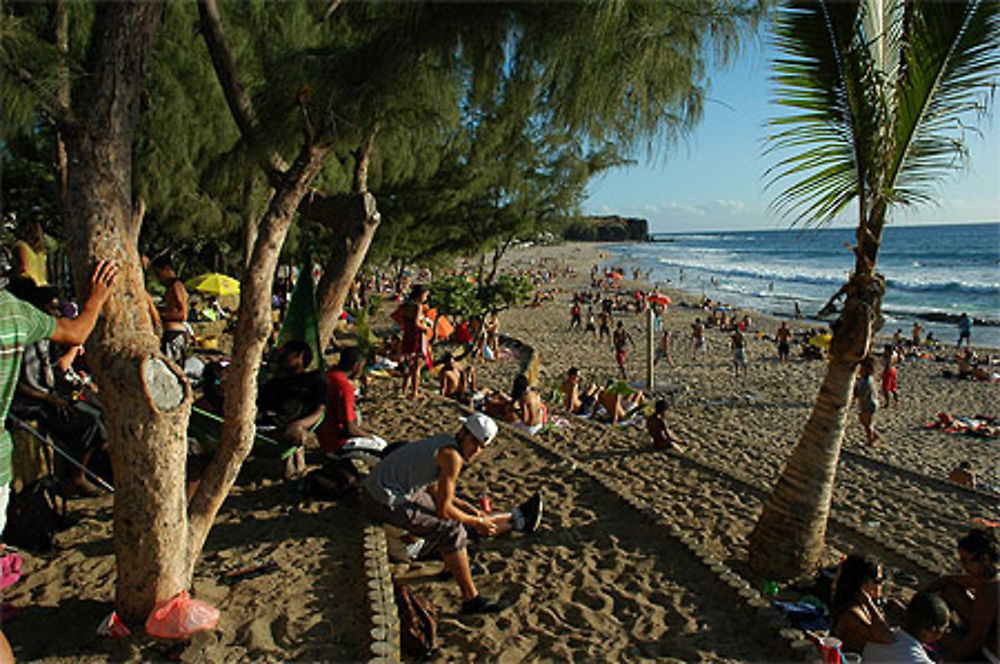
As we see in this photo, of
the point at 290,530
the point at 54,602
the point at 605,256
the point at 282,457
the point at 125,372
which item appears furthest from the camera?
the point at 605,256

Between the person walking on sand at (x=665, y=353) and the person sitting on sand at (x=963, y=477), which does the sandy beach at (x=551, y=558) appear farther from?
the person walking on sand at (x=665, y=353)

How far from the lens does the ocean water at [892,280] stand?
1303 inches

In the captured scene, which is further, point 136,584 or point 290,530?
point 290,530

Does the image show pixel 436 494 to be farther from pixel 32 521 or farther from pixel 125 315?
pixel 32 521

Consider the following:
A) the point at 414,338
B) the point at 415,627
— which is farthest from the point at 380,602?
the point at 414,338

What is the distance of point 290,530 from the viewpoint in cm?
Result: 457

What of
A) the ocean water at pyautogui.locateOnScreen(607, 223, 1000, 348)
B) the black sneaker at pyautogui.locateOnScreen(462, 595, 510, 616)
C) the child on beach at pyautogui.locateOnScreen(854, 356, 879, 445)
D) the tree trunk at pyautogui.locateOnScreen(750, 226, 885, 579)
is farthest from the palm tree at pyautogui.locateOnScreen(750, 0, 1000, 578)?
the ocean water at pyautogui.locateOnScreen(607, 223, 1000, 348)

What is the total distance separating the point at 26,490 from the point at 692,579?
13.9 feet

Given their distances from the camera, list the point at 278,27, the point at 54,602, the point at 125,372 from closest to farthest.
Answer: the point at 125,372, the point at 54,602, the point at 278,27

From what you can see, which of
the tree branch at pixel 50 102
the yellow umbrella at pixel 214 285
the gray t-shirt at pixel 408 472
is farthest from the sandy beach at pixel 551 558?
the yellow umbrella at pixel 214 285

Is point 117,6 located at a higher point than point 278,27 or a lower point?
lower

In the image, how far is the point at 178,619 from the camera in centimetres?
308

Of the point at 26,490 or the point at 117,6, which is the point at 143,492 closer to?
the point at 26,490

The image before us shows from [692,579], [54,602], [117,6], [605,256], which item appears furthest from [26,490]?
[605,256]
